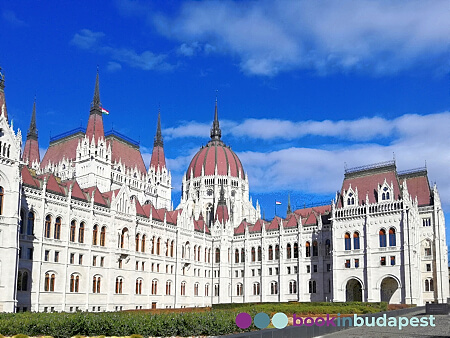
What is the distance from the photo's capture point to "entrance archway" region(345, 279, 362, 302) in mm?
73125

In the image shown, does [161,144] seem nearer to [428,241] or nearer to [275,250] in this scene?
[275,250]

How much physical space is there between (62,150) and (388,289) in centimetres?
5720

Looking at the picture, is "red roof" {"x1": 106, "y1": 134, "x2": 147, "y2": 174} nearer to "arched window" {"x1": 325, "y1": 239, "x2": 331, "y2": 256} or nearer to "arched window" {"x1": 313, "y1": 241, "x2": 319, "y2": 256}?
"arched window" {"x1": 313, "y1": 241, "x2": 319, "y2": 256}

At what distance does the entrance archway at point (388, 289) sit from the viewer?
230ft

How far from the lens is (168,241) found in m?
76.8

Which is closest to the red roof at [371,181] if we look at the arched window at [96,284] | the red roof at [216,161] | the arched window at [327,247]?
the arched window at [327,247]

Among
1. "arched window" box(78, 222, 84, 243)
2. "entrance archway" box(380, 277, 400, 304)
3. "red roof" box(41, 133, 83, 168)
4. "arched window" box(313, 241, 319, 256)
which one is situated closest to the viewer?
"arched window" box(78, 222, 84, 243)

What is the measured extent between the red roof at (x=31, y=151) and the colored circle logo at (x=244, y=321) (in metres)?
71.4

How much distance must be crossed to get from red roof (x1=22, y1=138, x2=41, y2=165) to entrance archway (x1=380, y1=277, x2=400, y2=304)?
62264 mm

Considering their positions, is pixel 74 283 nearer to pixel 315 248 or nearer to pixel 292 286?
pixel 292 286

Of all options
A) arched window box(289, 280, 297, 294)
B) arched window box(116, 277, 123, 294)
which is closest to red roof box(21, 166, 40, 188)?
arched window box(116, 277, 123, 294)

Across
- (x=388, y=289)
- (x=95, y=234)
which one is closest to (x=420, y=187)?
(x=388, y=289)

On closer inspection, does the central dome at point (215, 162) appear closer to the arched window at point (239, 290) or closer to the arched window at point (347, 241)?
the arched window at point (239, 290)

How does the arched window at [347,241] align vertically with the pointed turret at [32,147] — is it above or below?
below
